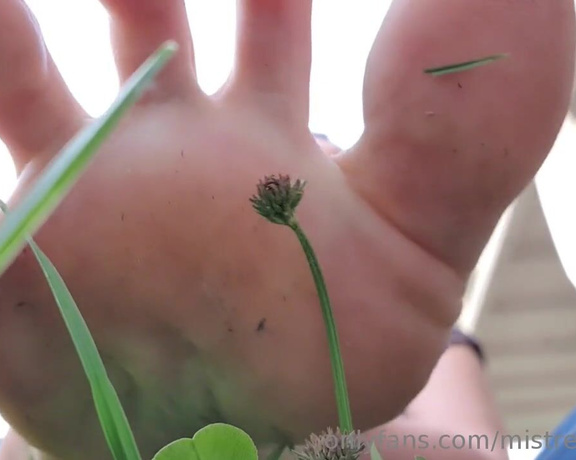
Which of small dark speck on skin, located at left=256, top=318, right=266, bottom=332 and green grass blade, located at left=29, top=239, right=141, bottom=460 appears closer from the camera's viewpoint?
green grass blade, located at left=29, top=239, right=141, bottom=460

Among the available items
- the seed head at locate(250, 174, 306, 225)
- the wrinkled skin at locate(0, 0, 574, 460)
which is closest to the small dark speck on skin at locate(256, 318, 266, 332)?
the wrinkled skin at locate(0, 0, 574, 460)

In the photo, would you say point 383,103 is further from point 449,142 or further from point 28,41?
point 28,41

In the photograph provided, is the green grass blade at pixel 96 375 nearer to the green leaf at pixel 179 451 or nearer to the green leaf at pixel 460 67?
the green leaf at pixel 179 451

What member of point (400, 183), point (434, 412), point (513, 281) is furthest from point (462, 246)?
point (513, 281)

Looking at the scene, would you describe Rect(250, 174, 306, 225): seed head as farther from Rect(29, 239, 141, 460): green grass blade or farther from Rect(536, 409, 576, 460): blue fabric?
Rect(536, 409, 576, 460): blue fabric

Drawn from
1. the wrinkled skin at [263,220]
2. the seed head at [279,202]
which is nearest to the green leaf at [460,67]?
the wrinkled skin at [263,220]

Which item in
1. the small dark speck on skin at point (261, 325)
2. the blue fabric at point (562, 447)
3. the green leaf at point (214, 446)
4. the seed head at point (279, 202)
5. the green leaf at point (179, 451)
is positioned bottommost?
the green leaf at point (179, 451)

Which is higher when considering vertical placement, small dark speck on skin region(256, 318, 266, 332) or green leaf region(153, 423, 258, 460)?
small dark speck on skin region(256, 318, 266, 332)
